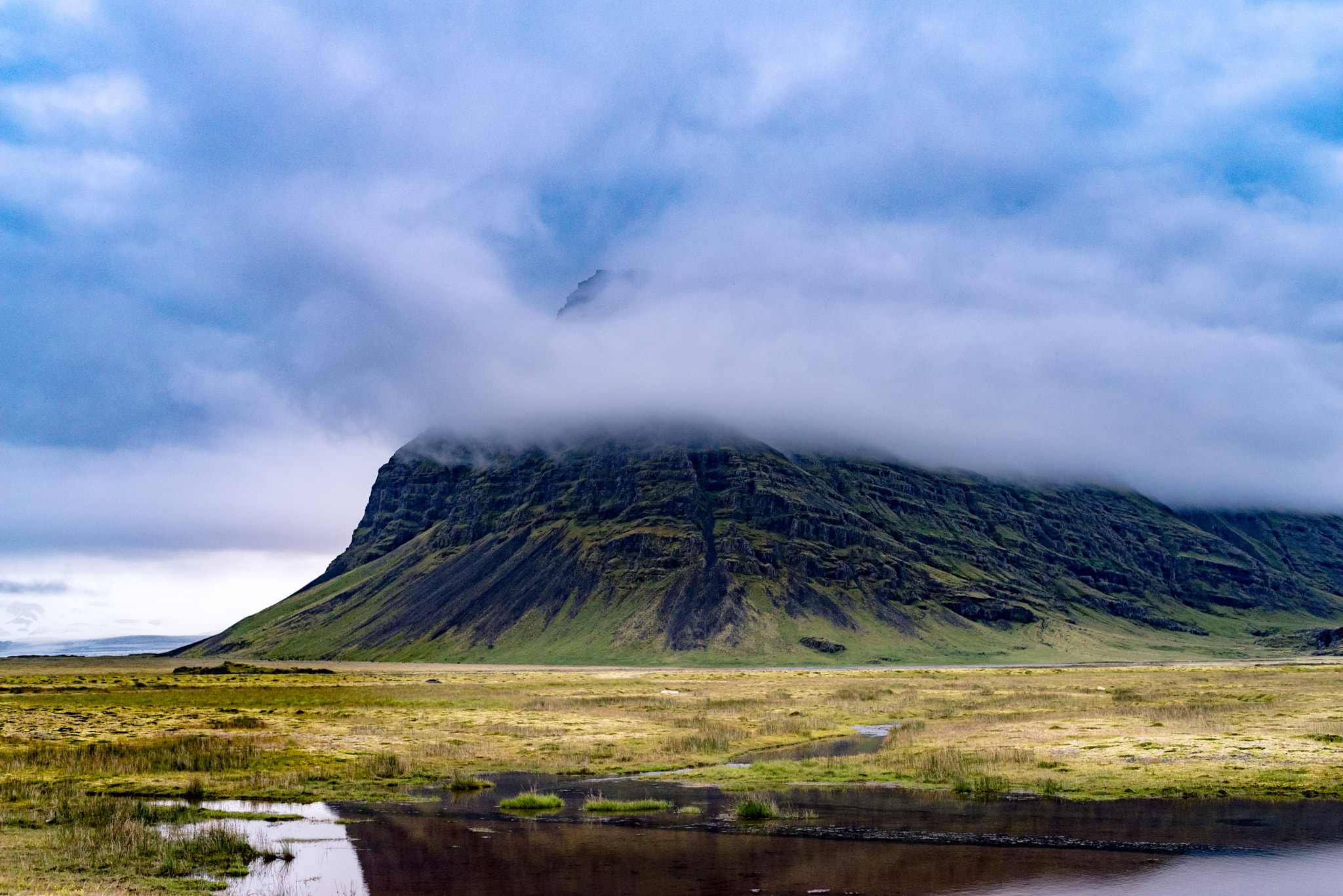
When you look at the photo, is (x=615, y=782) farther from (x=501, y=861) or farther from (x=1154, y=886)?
(x=1154, y=886)

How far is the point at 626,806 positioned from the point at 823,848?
11.0 m

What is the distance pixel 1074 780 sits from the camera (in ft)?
151

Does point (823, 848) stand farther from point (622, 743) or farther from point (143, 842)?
point (622, 743)

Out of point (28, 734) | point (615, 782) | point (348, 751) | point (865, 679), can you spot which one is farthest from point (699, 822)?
point (865, 679)

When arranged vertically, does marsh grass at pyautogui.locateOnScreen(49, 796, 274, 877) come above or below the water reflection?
above

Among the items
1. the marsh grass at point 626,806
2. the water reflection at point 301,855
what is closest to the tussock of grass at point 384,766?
the water reflection at point 301,855

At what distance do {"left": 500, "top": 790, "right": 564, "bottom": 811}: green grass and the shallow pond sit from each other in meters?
0.53

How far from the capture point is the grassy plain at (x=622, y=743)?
44844 mm

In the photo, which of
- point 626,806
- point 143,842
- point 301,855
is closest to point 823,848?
point 626,806

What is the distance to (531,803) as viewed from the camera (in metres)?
42.3

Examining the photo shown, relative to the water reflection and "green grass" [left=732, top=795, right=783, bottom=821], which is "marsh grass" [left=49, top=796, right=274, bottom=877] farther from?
"green grass" [left=732, top=795, right=783, bottom=821]

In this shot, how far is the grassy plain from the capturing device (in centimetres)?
4484

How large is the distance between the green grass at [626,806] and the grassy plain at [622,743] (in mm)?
6424

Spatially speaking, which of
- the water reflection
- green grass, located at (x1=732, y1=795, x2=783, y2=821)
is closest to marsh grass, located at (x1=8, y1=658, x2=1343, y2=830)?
the water reflection
